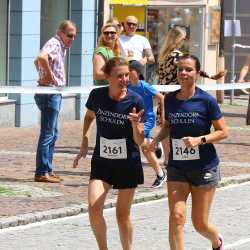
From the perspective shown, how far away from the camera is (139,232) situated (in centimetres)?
1041

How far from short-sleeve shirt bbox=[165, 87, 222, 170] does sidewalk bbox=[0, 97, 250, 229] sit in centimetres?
250

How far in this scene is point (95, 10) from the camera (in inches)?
939

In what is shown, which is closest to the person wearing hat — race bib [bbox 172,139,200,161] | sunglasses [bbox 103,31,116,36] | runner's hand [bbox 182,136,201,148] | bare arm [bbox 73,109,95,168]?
sunglasses [bbox 103,31,116,36]

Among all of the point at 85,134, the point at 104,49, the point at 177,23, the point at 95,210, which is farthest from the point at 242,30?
the point at 95,210

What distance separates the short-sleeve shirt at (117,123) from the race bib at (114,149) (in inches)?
1.0

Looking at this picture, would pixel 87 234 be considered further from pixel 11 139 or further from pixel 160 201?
pixel 11 139

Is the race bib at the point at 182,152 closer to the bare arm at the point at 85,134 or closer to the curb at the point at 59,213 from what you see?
the bare arm at the point at 85,134

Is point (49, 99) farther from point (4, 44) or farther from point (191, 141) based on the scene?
point (4, 44)

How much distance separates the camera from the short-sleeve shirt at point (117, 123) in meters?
8.71

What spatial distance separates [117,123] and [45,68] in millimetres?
4704

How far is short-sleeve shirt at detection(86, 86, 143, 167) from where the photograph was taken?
343 inches

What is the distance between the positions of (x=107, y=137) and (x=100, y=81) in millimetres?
6132

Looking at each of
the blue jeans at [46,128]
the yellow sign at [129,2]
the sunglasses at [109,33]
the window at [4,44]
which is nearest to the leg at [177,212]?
the blue jeans at [46,128]

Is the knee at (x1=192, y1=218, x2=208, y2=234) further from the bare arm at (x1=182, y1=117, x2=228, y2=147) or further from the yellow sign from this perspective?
the yellow sign
